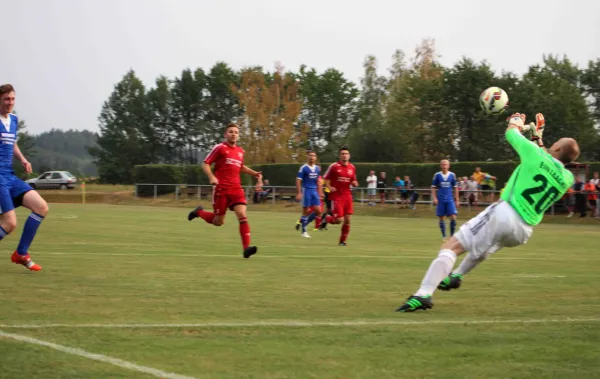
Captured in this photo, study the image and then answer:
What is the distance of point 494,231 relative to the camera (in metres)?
7.52

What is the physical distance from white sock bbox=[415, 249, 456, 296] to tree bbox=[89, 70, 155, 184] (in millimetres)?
94071

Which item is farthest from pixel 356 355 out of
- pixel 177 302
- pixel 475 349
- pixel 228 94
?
pixel 228 94

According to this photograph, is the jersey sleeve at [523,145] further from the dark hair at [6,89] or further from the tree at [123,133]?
the tree at [123,133]

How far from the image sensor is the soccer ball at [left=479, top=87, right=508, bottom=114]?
32.2 feet

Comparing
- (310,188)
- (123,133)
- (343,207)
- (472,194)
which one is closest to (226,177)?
(343,207)

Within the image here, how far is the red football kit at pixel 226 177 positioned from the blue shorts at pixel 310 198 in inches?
352

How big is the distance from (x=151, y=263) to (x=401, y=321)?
6.14m

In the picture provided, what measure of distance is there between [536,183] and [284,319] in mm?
2572

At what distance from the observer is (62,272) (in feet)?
35.8

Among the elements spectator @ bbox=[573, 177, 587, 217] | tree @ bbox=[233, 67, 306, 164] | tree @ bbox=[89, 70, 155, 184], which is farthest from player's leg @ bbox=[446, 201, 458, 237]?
tree @ bbox=[89, 70, 155, 184]

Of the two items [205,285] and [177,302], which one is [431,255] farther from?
[177,302]

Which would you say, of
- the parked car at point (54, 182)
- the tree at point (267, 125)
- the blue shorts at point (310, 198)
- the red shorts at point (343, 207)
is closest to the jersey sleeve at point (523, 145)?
the red shorts at point (343, 207)

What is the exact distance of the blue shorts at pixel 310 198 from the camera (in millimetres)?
23388

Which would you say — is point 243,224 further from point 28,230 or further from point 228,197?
point 28,230
